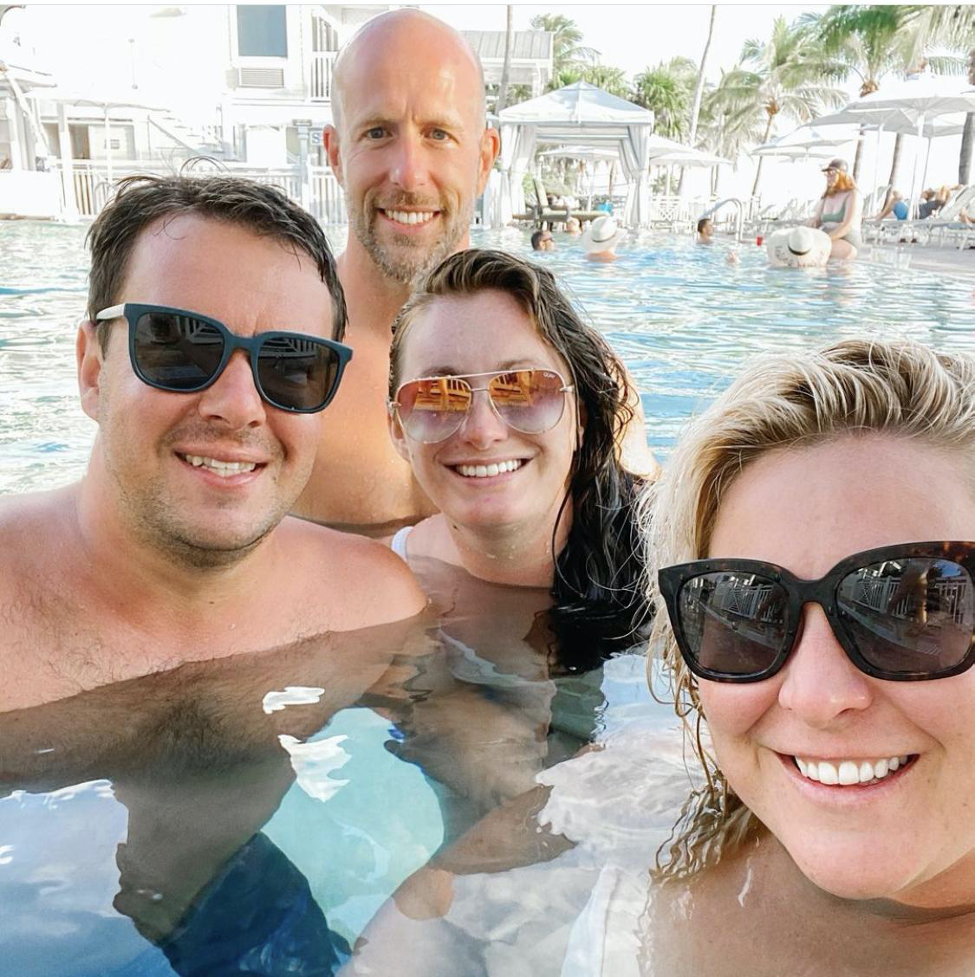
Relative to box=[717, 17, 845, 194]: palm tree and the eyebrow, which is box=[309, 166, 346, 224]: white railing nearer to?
the eyebrow

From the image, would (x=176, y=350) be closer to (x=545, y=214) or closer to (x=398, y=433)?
(x=398, y=433)

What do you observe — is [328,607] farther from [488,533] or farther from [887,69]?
[887,69]

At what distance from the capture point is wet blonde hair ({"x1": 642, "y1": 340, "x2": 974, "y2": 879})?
135 cm

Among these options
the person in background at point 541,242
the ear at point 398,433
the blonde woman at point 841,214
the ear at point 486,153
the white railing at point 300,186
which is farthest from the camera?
the white railing at point 300,186

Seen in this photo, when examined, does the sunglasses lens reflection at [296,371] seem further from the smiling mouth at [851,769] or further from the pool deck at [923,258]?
the pool deck at [923,258]

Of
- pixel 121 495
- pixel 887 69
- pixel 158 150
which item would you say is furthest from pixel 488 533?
pixel 887 69

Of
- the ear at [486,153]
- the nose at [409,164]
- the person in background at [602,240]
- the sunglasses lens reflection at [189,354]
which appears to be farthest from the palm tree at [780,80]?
the sunglasses lens reflection at [189,354]

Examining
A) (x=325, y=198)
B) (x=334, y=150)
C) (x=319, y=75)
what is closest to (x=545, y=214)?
(x=319, y=75)

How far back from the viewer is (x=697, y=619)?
1.46m

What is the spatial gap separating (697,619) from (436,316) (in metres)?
1.61

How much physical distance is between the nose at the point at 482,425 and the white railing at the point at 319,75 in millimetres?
22269

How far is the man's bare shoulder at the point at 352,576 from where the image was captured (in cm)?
282

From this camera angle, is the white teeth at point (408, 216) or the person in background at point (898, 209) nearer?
the white teeth at point (408, 216)

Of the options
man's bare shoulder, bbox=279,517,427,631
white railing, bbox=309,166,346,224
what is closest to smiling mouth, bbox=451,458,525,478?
man's bare shoulder, bbox=279,517,427,631
